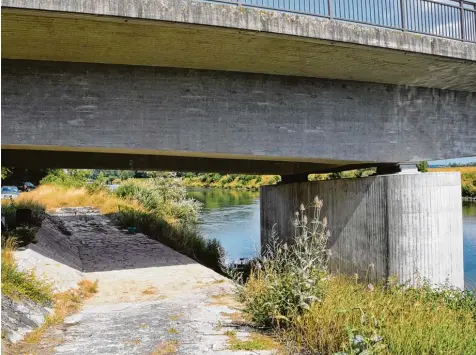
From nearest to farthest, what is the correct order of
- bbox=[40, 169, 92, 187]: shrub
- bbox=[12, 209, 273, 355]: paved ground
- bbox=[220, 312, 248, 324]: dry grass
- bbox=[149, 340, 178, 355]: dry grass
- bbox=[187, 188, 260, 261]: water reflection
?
bbox=[149, 340, 178, 355]: dry grass
bbox=[12, 209, 273, 355]: paved ground
bbox=[220, 312, 248, 324]: dry grass
bbox=[187, 188, 260, 261]: water reflection
bbox=[40, 169, 92, 187]: shrub

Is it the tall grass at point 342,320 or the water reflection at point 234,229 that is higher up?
the tall grass at point 342,320

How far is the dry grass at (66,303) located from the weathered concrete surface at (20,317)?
8cm

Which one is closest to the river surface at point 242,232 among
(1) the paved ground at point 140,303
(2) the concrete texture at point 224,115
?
(1) the paved ground at point 140,303

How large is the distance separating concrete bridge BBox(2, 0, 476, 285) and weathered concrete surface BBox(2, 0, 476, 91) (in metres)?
0.02

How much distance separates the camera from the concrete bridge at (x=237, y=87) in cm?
625

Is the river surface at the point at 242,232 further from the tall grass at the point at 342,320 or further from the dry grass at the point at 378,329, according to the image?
the dry grass at the point at 378,329

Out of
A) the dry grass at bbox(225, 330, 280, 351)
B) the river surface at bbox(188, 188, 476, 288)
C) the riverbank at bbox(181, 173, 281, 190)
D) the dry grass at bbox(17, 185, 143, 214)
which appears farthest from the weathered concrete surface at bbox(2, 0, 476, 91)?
the riverbank at bbox(181, 173, 281, 190)

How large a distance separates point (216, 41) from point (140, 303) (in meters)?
4.13

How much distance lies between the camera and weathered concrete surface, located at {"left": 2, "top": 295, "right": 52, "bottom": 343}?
15.4 ft

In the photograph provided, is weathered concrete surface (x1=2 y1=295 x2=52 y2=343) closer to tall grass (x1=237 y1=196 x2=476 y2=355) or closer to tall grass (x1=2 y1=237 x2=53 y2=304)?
tall grass (x1=2 y1=237 x2=53 y2=304)

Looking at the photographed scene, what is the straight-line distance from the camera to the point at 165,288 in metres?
8.20

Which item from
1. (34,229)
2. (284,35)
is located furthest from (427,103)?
(34,229)

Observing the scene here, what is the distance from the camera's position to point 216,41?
6691 millimetres

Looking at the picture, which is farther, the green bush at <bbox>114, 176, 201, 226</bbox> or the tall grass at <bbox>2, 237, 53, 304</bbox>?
the green bush at <bbox>114, 176, 201, 226</bbox>
